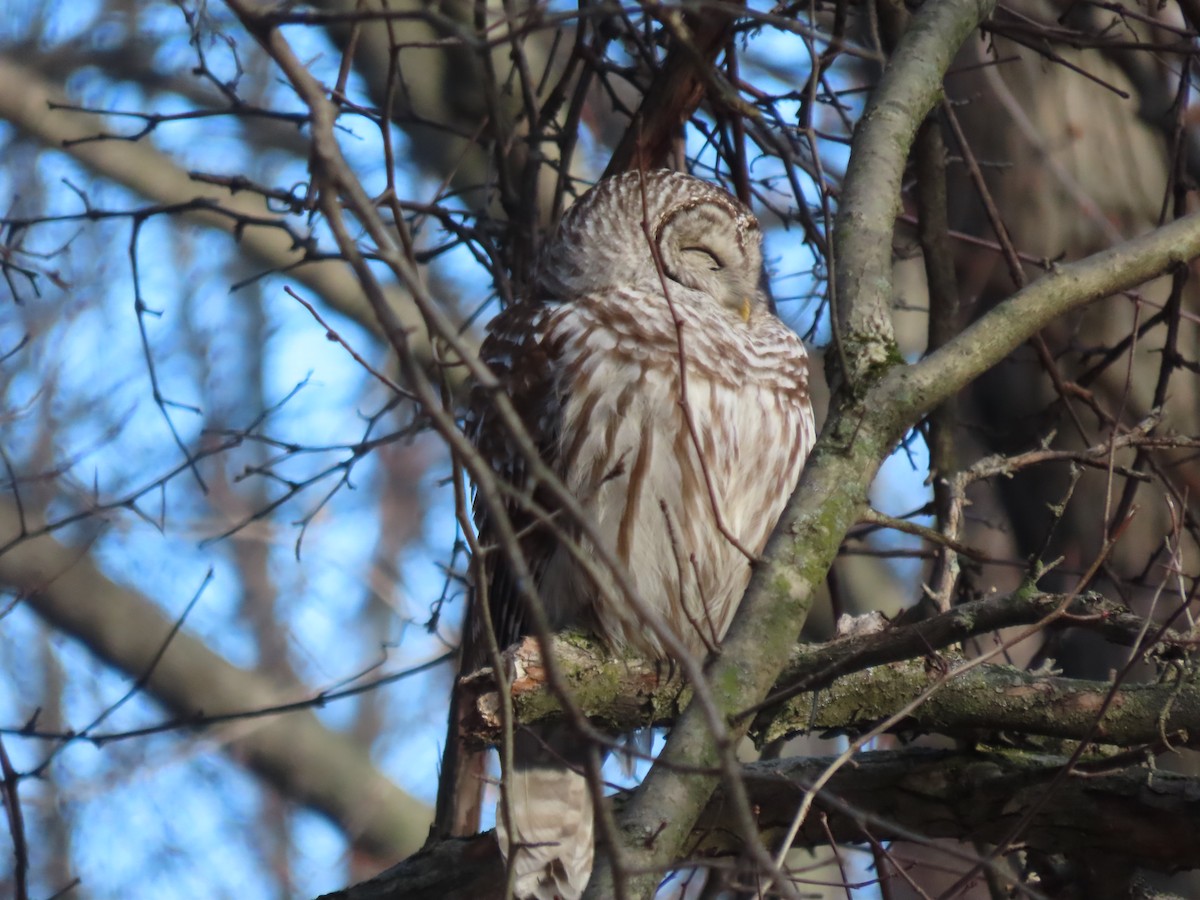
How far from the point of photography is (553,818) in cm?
385

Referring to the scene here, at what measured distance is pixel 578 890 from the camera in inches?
147

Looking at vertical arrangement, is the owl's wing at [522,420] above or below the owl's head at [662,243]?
below

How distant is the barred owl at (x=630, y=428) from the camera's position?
3617mm

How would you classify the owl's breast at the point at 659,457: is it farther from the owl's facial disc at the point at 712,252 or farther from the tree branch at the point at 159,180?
the tree branch at the point at 159,180

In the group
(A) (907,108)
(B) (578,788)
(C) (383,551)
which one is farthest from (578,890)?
(C) (383,551)

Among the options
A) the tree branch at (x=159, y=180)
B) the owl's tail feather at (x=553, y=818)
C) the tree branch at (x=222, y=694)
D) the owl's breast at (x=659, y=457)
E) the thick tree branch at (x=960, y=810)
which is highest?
the tree branch at (x=159, y=180)

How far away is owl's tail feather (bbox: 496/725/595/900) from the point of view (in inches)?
147

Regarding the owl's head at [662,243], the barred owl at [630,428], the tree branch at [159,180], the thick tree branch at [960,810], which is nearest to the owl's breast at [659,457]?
the barred owl at [630,428]

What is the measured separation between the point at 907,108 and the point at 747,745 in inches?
192

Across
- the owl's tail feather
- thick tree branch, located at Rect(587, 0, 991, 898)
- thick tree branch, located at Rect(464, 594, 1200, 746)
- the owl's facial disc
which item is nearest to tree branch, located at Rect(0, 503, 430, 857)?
the owl's tail feather

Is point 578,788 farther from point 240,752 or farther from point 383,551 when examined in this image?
point 383,551

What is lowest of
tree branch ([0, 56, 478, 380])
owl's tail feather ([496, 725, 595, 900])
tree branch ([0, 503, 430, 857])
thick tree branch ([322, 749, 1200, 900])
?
thick tree branch ([322, 749, 1200, 900])

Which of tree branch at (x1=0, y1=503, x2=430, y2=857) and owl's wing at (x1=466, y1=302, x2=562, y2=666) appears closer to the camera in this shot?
owl's wing at (x1=466, y1=302, x2=562, y2=666)

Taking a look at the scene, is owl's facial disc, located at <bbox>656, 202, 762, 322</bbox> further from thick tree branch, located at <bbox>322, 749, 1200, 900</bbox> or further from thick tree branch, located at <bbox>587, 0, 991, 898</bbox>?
thick tree branch, located at <bbox>322, 749, 1200, 900</bbox>
